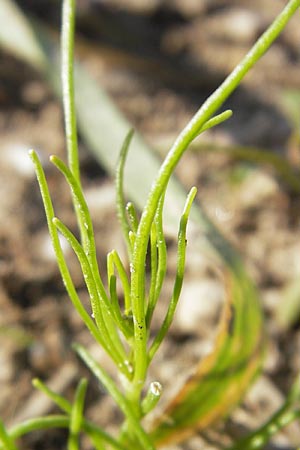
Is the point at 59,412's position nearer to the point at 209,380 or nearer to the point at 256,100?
the point at 209,380

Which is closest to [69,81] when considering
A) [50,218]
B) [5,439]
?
[50,218]

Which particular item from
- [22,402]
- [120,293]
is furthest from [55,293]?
[22,402]

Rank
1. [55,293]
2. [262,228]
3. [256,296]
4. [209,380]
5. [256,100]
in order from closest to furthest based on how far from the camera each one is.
→ 1. [209,380]
2. [256,296]
3. [55,293]
4. [262,228]
5. [256,100]

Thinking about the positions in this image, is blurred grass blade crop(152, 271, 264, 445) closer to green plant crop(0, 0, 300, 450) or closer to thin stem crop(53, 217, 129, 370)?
green plant crop(0, 0, 300, 450)

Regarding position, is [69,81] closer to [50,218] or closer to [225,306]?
[50,218]

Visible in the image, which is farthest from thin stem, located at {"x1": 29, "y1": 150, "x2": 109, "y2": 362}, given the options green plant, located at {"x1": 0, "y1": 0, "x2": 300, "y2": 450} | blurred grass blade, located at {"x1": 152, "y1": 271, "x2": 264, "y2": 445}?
blurred grass blade, located at {"x1": 152, "y1": 271, "x2": 264, "y2": 445}

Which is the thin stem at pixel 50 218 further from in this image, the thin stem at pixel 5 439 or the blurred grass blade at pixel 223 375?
the blurred grass blade at pixel 223 375
